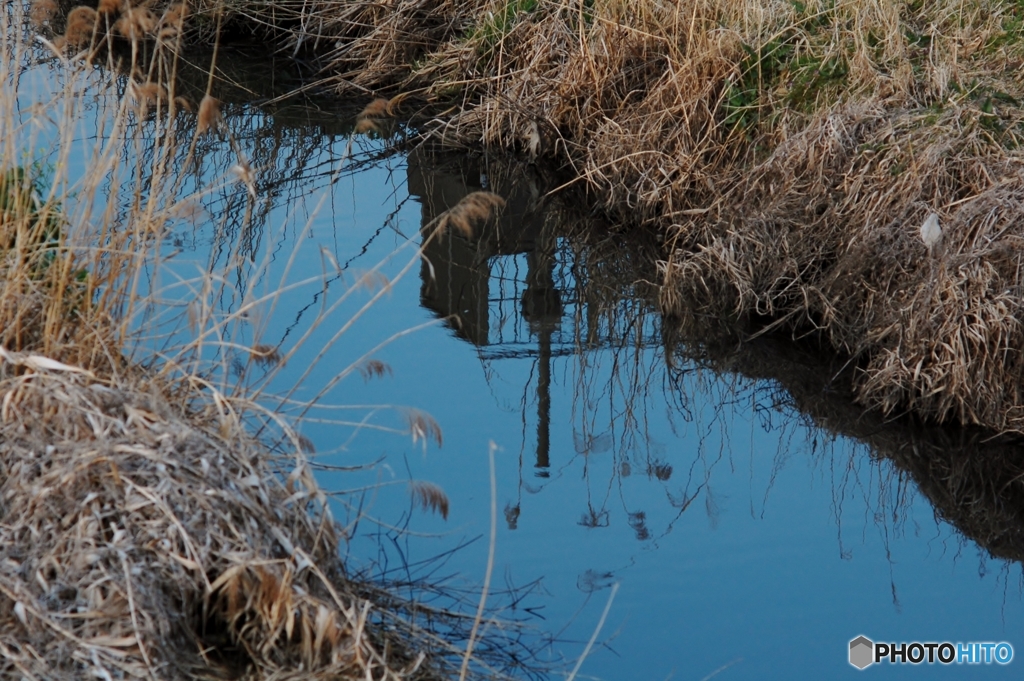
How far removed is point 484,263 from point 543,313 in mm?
Result: 606

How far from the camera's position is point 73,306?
11.5ft

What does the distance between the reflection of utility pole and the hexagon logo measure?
3.78ft

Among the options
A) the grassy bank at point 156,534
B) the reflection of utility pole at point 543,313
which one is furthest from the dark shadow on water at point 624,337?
the grassy bank at point 156,534

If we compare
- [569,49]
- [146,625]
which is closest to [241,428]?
[146,625]

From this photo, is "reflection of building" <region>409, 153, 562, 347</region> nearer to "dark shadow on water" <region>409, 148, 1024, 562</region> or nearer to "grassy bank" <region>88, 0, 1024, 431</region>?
"dark shadow on water" <region>409, 148, 1024, 562</region>

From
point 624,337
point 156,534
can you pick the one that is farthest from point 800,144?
point 156,534

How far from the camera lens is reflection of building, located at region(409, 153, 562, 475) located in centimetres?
508

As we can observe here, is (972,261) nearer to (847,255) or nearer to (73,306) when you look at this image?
(847,255)

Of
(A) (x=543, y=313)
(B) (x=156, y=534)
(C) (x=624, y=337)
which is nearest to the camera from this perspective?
(B) (x=156, y=534)

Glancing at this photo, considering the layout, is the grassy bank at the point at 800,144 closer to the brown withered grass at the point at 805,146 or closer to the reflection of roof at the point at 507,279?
the brown withered grass at the point at 805,146

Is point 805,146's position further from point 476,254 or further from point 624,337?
point 476,254

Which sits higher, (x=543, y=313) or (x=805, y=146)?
(x=805, y=146)

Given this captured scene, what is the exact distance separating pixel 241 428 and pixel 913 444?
2430mm

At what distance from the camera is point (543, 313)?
5.34m
